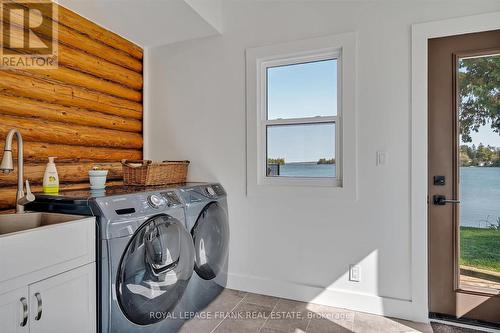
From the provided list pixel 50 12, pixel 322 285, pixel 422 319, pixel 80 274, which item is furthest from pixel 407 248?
pixel 50 12

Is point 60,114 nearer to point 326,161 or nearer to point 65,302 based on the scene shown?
point 65,302

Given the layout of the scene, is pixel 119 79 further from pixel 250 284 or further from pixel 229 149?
pixel 250 284

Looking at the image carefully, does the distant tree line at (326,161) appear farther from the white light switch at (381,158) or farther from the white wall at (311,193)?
the white light switch at (381,158)

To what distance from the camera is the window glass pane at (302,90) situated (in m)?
2.48

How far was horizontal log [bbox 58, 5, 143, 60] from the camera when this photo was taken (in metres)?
2.26

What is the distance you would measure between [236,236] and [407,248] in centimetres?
137

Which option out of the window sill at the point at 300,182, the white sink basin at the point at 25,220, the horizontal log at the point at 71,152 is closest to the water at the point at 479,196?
the window sill at the point at 300,182

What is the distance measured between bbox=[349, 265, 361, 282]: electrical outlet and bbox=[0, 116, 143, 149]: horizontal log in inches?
88.5

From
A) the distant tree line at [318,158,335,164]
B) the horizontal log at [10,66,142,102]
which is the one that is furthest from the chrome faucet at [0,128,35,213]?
the distant tree line at [318,158,335,164]

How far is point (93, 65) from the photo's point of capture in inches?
97.7

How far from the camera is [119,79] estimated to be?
2762 millimetres

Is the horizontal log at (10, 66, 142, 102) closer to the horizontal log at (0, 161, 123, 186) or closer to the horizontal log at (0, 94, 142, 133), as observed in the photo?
the horizontal log at (0, 94, 142, 133)

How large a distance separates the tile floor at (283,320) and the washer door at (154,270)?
1.22ft

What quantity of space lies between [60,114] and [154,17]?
1054mm
